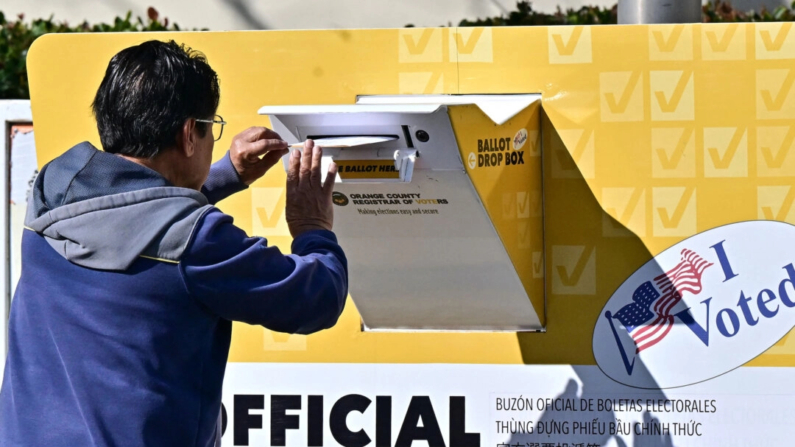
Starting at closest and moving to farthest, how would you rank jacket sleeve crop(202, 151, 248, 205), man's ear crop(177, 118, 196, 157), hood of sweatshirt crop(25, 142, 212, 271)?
1. hood of sweatshirt crop(25, 142, 212, 271)
2. man's ear crop(177, 118, 196, 157)
3. jacket sleeve crop(202, 151, 248, 205)

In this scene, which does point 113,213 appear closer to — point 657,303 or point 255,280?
point 255,280

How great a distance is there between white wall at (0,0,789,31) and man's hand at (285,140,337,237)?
396 centimetres

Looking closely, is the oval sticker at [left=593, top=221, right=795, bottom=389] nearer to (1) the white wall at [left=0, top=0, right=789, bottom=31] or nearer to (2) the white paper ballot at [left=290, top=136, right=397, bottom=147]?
(2) the white paper ballot at [left=290, top=136, right=397, bottom=147]

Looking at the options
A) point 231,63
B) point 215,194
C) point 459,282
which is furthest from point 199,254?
point 231,63

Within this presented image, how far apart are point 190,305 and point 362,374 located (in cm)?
114

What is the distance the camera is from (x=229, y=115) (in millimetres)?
2906

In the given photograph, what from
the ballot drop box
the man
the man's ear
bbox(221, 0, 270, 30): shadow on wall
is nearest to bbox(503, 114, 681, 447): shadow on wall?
the ballot drop box

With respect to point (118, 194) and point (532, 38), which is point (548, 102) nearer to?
point (532, 38)

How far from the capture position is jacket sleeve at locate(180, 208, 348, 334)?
1795 millimetres

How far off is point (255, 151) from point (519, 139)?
771 mm

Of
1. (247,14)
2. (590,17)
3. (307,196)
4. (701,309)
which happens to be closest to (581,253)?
(701,309)

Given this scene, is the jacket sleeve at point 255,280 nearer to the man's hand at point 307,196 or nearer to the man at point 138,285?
the man at point 138,285

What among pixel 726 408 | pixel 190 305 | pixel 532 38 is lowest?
pixel 726 408

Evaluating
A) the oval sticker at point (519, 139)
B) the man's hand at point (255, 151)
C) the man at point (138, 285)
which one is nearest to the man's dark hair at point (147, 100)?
the man at point (138, 285)
